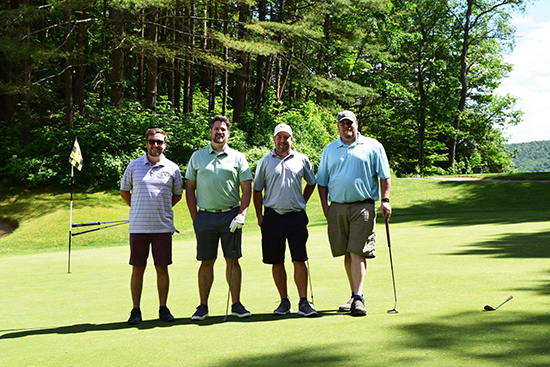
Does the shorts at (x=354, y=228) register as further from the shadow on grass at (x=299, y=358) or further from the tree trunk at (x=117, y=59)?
the tree trunk at (x=117, y=59)

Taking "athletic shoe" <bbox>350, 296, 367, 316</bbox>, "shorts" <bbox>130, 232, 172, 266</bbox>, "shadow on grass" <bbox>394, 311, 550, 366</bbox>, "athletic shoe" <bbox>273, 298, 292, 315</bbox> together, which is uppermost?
"shorts" <bbox>130, 232, 172, 266</bbox>

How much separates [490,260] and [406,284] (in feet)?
7.55

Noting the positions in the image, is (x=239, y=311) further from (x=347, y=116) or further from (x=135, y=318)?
(x=347, y=116)

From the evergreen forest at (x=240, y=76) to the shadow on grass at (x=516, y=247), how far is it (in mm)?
16719

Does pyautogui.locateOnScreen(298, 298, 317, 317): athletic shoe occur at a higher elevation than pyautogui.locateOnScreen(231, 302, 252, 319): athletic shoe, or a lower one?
higher

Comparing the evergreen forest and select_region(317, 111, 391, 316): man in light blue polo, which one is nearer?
select_region(317, 111, 391, 316): man in light blue polo

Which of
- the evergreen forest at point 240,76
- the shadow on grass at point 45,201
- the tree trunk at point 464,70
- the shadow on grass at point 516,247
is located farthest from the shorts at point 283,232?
the tree trunk at point 464,70

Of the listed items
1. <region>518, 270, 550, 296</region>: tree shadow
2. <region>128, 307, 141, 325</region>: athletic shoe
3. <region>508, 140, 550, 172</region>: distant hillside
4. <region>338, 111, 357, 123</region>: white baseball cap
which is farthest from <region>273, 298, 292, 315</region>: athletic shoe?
<region>508, 140, 550, 172</region>: distant hillside

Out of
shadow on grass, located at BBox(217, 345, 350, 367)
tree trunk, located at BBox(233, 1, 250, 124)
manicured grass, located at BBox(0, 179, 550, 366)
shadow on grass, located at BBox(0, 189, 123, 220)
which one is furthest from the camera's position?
tree trunk, located at BBox(233, 1, 250, 124)

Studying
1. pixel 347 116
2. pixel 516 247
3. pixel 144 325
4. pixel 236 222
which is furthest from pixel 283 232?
pixel 516 247

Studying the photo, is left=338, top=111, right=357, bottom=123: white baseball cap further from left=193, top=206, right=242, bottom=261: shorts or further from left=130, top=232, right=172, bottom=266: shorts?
left=130, top=232, right=172, bottom=266: shorts

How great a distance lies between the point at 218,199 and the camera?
570 centimetres

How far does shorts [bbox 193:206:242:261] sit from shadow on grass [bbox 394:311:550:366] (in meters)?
2.11

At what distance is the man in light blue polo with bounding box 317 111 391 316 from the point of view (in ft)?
18.4
